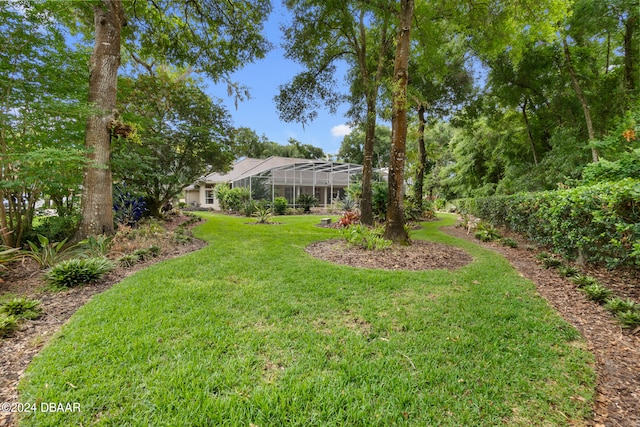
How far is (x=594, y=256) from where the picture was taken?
4047 millimetres

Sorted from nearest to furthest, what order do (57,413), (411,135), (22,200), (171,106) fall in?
1. (57,413)
2. (22,200)
3. (411,135)
4. (171,106)

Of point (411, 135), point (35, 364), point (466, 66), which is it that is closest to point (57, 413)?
point (35, 364)

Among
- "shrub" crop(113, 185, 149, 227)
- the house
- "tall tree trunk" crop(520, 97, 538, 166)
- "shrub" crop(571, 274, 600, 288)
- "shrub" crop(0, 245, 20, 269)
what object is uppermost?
"tall tree trunk" crop(520, 97, 538, 166)

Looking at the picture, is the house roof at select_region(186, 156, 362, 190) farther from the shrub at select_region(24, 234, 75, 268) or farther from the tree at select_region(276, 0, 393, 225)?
the shrub at select_region(24, 234, 75, 268)

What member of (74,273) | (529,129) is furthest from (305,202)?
(74,273)

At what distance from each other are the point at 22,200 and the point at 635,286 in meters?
10.1

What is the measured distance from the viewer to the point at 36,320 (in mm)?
2508

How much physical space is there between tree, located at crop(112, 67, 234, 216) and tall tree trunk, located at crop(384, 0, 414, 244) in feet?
20.8

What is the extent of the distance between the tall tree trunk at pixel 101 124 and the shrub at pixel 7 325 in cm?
303

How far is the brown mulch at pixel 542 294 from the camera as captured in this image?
1737 mm

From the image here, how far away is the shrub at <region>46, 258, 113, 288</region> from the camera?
3.27 m

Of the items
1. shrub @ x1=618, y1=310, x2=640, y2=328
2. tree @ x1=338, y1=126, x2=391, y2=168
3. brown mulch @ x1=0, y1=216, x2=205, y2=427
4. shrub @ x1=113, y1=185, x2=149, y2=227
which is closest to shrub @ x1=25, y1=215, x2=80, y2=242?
brown mulch @ x1=0, y1=216, x2=205, y2=427

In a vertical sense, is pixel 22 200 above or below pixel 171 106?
below

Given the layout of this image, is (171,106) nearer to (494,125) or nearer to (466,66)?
(466,66)
